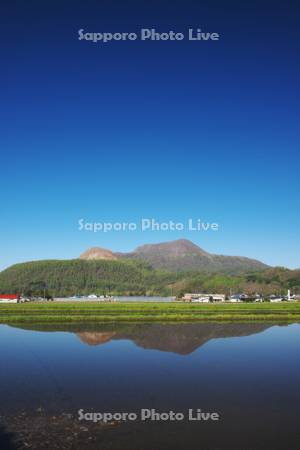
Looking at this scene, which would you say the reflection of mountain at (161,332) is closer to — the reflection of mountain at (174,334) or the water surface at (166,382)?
the reflection of mountain at (174,334)

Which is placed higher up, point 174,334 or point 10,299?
point 10,299

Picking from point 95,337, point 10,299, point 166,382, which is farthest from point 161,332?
point 10,299

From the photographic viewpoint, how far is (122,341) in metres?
37.2

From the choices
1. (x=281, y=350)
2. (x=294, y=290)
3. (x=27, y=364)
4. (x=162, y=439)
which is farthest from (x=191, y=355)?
(x=294, y=290)

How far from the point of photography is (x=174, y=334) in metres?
41.4

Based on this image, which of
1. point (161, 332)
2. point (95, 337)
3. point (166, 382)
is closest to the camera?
point (166, 382)

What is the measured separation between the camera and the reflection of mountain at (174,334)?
35003 mm

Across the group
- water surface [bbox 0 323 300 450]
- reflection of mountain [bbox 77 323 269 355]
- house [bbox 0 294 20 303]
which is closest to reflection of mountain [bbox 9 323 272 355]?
reflection of mountain [bbox 77 323 269 355]

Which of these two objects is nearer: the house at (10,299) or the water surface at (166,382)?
the water surface at (166,382)

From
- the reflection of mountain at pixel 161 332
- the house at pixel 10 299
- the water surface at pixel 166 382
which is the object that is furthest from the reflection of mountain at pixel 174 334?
the house at pixel 10 299

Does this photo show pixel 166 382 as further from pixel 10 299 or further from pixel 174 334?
pixel 10 299

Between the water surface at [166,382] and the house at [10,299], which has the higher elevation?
the house at [10,299]

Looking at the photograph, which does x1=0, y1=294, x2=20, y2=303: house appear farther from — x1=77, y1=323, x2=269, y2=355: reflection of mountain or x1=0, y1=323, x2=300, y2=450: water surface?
x1=0, y1=323, x2=300, y2=450: water surface

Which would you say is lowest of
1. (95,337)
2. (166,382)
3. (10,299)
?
(166,382)
